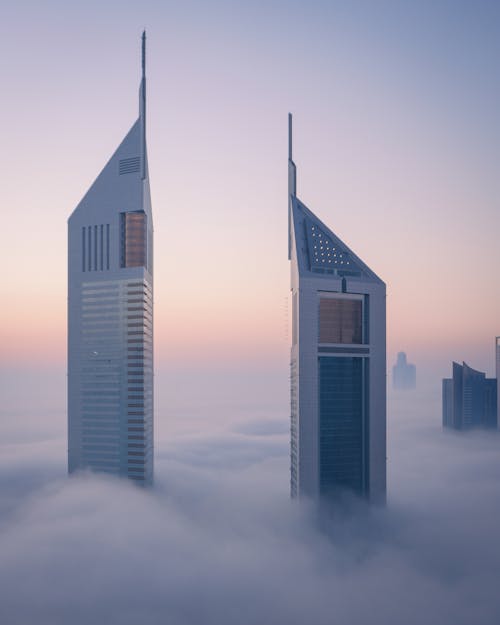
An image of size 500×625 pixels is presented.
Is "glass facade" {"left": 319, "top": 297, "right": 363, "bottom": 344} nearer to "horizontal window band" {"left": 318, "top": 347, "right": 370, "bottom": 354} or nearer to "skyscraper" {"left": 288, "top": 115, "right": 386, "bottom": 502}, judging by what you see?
"skyscraper" {"left": 288, "top": 115, "right": 386, "bottom": 502}

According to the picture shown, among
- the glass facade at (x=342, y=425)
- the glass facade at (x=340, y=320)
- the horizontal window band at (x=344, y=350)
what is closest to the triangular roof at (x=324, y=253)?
the glass facade at (x=340, y=320)

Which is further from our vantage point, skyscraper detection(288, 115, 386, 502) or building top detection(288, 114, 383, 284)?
building top detection(288, 114, 383, 284)

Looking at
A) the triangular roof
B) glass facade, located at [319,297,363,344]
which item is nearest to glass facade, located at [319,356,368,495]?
glass facade, located at [319,297,363,344]

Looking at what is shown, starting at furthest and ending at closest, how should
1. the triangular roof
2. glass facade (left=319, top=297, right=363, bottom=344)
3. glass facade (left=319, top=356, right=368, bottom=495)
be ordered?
glass facade (left=319, top=297, right=363, bottom=344) < the triangular roof < glass facade (left=319, top=356, right=368, bottom=495)

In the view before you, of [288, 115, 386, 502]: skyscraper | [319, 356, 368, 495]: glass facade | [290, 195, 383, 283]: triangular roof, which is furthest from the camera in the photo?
[290, 195, 383, 283]: triangular roof

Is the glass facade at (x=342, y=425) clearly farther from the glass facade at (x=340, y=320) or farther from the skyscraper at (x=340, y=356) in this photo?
the glass facade at (x=340, y=320)

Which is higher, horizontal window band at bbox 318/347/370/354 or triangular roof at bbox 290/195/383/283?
triangular roof at bbox 290/195/383/283

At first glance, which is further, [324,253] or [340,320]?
[340,320]

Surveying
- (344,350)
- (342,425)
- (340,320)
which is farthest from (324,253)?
(342,425)

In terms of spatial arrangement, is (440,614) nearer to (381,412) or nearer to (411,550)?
(411,550)

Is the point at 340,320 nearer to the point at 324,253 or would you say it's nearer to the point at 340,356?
the point at 340,356
